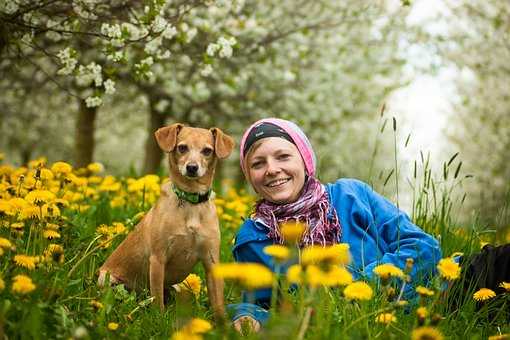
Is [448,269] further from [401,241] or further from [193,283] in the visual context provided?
[193,283]

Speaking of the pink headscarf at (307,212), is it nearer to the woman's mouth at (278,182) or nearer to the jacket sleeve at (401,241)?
the woman's mouth at (278,182)

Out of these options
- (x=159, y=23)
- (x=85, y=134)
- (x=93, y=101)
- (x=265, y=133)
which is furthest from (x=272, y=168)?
(x=85, y=134)

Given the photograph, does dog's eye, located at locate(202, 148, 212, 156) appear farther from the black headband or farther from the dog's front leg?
the dog's front leg

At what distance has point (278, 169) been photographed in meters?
3.23

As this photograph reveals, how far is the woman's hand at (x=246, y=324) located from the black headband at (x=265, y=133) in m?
1.04

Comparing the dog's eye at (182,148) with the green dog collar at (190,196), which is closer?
the green dog collar at (190,196)

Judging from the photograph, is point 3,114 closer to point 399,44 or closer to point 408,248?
point 399,44

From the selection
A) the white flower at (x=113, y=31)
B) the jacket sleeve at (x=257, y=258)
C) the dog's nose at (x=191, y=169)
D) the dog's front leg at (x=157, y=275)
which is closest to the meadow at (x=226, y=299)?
the dog's front leg at (x=157, y=275)

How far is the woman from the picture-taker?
3219 millimetres

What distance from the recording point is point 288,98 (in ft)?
36.7

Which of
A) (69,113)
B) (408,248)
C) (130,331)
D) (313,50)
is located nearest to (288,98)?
(313,50)

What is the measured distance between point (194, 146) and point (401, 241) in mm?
1252

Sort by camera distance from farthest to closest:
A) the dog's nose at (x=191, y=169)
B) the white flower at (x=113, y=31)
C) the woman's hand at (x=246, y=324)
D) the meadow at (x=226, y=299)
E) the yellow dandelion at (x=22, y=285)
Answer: the white flower at (x=113, y=31)
the dog's nose at (x=191, y=169)
the woman's hand at (x=246, y=324)
the yellow dandelion at (x=22, y=285)
the meadow at (x=226, y=299)

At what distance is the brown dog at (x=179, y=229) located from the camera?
10.2 feet
